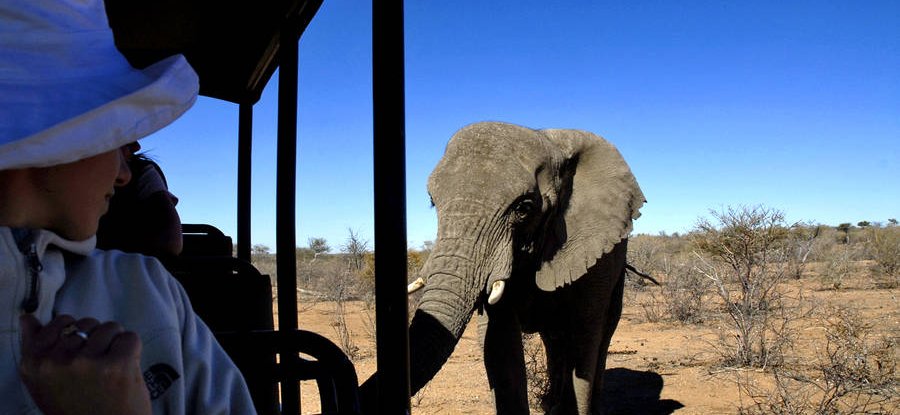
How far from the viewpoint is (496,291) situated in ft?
11.6

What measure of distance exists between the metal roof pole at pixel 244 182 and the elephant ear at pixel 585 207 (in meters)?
1.80

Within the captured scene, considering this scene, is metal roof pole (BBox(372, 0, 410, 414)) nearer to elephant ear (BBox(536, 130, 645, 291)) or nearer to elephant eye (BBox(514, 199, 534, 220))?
elephant eye (BBox(514, 199, 534, 220))

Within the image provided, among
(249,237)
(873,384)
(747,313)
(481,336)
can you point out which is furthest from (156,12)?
(747,313)

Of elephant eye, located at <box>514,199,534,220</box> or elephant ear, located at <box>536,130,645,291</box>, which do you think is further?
elephant ear, located at <box>536,130,645,291</box>

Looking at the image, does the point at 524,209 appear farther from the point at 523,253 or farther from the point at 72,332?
the point at 72,332

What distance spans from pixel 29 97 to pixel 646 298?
48.6ft

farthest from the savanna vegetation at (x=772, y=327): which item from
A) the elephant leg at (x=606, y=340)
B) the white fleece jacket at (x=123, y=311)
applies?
the white fleece jacket at (x=123, y=311)

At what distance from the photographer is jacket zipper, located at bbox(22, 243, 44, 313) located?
0.64 metres

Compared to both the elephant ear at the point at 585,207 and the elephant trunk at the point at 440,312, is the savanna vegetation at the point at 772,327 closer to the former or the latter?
the elephant ear at the point at 585,207

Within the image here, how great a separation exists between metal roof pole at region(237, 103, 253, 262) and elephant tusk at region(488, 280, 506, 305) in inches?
48.1

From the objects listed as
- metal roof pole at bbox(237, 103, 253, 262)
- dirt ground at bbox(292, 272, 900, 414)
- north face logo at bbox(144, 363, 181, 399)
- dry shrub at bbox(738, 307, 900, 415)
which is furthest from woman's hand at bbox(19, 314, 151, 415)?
dirt ground at bbox(292, 272, 900, 414)

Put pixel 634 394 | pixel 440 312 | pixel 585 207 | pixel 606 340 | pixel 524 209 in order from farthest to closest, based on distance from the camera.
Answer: pixel 634 394, pixel 606 340, pixel 585 207, pixel 524 209, pixel 440 312

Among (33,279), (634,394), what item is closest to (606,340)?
(634,394)

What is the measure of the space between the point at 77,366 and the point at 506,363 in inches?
151
